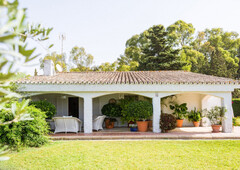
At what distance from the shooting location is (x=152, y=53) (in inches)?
1443

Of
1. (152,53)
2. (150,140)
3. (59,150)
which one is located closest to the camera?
(59,150)

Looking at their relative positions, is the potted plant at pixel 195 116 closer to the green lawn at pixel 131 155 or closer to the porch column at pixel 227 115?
the porch column at pixel 227 115

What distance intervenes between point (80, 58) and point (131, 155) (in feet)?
135

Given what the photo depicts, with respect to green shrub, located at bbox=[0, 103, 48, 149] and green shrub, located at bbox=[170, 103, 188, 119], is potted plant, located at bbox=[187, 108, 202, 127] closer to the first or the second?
green shrub, located at bbox=[170, 103, 188, 119]

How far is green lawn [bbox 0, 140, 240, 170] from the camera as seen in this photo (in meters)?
7.47

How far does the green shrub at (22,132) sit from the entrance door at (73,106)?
6814 millimetres

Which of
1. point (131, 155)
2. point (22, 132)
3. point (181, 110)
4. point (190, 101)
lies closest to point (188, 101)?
point (190, 101)

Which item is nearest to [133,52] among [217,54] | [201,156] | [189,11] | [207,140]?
[217,54]

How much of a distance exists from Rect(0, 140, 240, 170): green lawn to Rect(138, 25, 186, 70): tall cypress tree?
79.0 feet

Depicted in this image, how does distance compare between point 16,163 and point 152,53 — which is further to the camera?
point 152,53

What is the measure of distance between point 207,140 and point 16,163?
900 cm

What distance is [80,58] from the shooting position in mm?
47938

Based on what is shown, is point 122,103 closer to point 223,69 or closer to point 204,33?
point 223,69

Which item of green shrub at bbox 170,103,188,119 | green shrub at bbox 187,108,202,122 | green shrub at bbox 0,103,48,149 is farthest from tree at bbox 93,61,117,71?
green shrub at bbox 0,103,48,149
